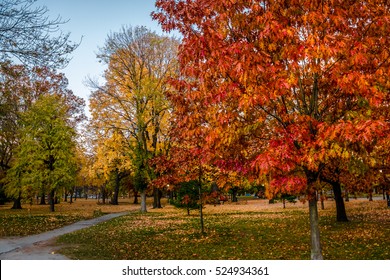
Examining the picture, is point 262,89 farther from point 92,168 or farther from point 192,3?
point 92,168

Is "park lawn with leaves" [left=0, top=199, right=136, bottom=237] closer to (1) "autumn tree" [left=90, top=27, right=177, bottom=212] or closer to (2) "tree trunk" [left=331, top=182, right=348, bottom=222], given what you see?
(1) "autumn tree" [left=90, top=27, right=177, bottom=212]

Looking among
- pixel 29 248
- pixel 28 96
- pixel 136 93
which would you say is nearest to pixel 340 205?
pixel 29 248

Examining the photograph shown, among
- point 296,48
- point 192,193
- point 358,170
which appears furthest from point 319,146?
point 192,193

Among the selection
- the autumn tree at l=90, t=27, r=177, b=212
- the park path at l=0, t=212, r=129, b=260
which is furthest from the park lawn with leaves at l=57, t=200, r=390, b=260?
the autumn tree at l=90, t=27, r=177, b=212

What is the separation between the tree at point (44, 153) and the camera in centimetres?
2952

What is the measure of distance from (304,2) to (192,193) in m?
16.2

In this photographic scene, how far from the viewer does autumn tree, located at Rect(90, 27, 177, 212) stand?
1143 inches

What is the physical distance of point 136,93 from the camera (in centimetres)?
2814

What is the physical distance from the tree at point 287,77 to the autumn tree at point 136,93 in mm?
22021

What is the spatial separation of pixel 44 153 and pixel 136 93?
10.5m

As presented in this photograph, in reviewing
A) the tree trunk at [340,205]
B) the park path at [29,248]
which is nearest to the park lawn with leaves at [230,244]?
the park path at [29,248]

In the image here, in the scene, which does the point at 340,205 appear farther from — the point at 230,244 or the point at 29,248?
the point at 29,248

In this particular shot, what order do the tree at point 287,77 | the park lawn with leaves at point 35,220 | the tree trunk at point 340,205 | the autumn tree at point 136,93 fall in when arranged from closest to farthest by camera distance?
the tree at point 287,77 < the park lawn with leaves at point 35,220 < the tree trunk at point 340,205 < the autumn tree at point 136,93

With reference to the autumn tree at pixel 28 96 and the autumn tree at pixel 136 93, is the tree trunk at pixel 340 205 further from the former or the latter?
the autumn tree at pixel 28 96
